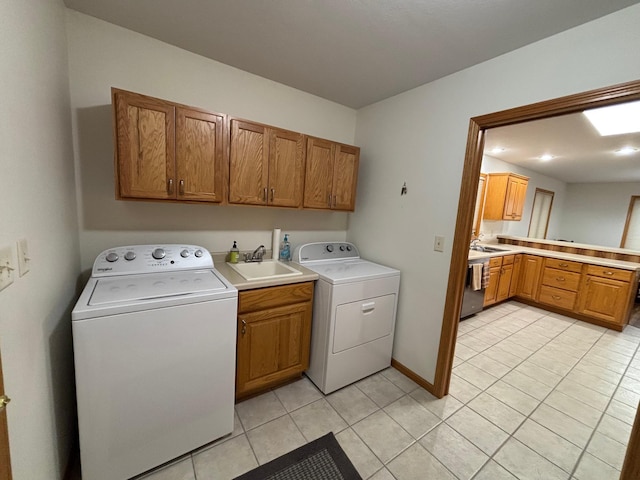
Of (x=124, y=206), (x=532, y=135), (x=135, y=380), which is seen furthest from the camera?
(x=532, y=135)

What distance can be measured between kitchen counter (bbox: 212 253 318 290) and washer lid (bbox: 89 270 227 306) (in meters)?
0.12

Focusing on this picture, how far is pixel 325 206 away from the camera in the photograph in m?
2.32

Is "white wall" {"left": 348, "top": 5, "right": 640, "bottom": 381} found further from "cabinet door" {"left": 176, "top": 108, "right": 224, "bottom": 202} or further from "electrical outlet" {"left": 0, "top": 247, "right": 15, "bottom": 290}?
"electrical outlet" {"left": 0, "top": 247, "right": 15, "bottom": 290}

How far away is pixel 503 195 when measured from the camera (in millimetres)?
4238

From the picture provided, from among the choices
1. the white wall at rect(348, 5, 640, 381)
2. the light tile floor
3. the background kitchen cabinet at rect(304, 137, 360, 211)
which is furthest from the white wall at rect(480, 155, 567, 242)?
the light tile floor

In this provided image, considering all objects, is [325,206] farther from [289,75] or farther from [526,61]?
[526,61]

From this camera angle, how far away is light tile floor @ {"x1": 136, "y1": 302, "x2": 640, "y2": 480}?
147 centimetres

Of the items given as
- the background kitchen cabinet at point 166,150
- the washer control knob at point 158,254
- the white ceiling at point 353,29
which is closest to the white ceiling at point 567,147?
the white ceiling at point 353,29

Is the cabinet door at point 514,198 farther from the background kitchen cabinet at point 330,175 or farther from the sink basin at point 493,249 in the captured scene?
the background kitchen cabinet at point 330,175

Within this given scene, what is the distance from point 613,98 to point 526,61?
51cm

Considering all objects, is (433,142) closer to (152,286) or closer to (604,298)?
(152,286)

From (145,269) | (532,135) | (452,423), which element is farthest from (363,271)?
(532,135)

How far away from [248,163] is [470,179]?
5.17ft

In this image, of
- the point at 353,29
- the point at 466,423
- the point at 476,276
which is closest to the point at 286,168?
the point at 353,29
